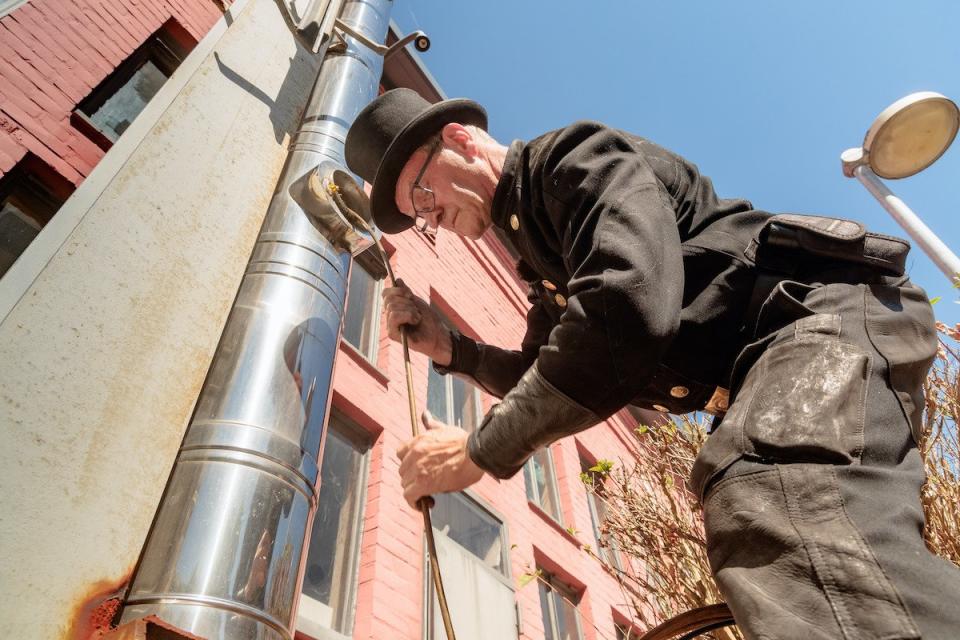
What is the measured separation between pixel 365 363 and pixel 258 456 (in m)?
3.56

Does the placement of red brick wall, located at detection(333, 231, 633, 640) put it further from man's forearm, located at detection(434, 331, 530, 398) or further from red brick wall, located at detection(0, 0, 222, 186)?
red brick wall, located at detection(0, 0, 222, 186)

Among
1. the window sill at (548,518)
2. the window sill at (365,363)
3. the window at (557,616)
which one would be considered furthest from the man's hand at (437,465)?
the window sill at (548,518)

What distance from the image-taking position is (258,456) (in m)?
1.92

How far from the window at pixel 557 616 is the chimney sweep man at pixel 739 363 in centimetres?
530

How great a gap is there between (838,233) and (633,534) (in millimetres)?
2573

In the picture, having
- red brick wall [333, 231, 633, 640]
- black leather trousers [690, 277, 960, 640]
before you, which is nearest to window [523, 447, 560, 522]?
red brick wall [333, 231, 633, 640]

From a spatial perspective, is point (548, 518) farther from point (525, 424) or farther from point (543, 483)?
point (525, 424)

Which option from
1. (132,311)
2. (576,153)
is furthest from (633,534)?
(132,311)

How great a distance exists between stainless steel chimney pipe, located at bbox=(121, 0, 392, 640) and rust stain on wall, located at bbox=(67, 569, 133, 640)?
5 cm

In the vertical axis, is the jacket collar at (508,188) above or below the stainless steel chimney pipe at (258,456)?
above

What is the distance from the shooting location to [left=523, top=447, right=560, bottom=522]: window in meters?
7.87

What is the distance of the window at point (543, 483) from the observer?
25.8 ft

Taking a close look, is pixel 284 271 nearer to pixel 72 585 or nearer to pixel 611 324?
pixel 72 585

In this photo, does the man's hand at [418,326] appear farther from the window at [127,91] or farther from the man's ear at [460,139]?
the window at [127,91]
